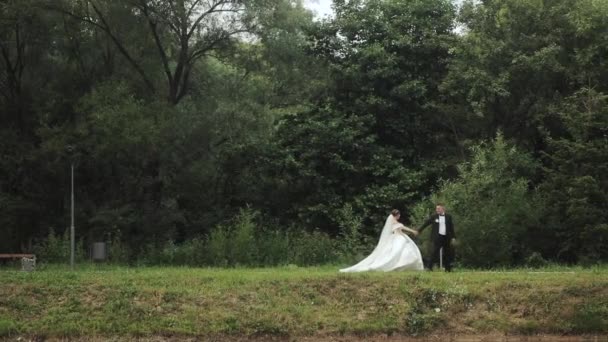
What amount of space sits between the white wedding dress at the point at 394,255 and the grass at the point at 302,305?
8.49ft

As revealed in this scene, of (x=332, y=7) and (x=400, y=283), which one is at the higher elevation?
(x=332, y=7)

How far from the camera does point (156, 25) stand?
33.9 metres

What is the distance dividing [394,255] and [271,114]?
16137 mm

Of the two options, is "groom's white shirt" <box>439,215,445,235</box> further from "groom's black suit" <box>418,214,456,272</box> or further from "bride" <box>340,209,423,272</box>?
"bride" <box>340,209,423,272</box>

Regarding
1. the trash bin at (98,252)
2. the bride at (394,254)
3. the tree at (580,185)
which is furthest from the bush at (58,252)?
the tree at (580,185)

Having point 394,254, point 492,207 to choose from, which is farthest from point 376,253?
point 492,207

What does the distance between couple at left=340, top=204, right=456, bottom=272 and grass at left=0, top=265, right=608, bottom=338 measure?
2.61 meters

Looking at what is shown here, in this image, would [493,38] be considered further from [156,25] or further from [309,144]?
[156,25]

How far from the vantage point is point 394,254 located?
19.3 m

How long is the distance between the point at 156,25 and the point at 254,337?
77.7ft

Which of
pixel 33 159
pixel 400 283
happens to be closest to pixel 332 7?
pixel 33 159

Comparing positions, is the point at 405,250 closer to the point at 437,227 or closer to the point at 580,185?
the point at 437,227

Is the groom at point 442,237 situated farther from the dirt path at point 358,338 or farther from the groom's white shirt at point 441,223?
the dirt path at point 358,338

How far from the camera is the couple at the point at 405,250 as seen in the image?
19219mm
